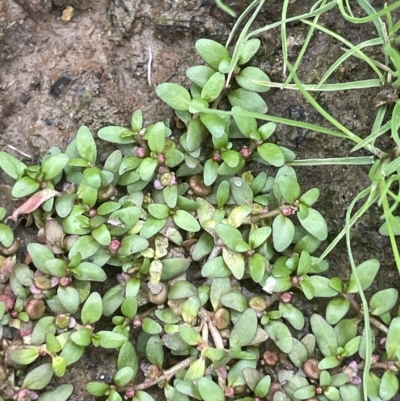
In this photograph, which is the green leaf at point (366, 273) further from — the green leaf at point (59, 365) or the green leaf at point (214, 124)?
the green leaf at point (59, 365)

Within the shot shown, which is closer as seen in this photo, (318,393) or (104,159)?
(318,393)

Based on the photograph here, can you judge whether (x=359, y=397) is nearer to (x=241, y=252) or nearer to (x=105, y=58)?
(x=241, y=252)

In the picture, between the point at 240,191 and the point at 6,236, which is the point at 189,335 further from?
the point at 6,236

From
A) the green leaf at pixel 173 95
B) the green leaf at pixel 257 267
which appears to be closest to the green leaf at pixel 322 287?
the green leaf at pixel 257 267

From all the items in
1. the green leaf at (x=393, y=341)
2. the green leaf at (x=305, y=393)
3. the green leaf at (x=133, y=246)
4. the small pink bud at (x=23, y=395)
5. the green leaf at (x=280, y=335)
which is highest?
the green leaf at (x=133, y=246)

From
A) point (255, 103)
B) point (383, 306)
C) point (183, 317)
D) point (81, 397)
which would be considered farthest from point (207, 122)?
point (81, 397)

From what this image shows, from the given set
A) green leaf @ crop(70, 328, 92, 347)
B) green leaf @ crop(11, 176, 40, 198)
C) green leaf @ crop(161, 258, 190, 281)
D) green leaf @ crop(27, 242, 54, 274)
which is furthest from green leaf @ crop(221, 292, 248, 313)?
green leaf @ crop(11, 176, 40, 198)
